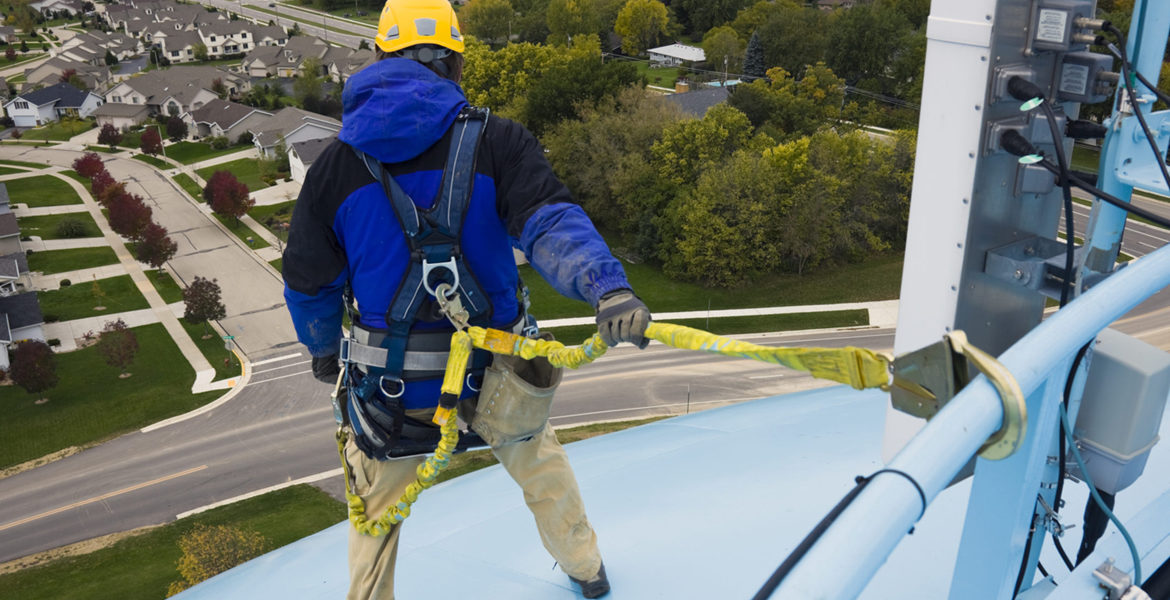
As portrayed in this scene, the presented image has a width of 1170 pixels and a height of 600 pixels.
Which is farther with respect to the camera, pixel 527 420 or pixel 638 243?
pixel 638 243

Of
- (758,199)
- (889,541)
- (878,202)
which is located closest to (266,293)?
(758,199)

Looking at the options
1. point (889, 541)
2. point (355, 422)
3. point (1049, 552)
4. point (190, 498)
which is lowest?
point (190, 498)

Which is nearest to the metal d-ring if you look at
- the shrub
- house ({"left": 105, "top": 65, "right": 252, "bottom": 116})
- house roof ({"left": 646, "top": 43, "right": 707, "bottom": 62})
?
the shrub

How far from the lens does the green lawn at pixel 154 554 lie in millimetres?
23406

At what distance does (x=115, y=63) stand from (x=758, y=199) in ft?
Result: 280

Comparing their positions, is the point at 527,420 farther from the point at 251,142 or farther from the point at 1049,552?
the point at 251,142

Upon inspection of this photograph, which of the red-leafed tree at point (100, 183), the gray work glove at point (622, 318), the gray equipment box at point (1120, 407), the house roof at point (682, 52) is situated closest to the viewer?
the gray equipment box at point (1120, 407)

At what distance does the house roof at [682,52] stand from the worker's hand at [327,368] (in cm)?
7339

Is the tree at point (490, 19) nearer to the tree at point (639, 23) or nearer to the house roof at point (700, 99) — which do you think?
the tree at point (639, 23)

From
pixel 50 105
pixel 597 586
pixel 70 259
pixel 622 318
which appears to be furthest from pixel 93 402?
pixel 50 105

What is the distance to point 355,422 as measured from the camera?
497 centimetres

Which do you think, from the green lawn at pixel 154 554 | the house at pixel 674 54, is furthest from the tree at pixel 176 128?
the green lawn at pixel 154 554

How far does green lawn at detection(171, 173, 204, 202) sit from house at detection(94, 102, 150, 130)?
1779cm

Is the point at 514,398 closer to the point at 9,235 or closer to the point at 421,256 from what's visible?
the point at 421,256
